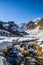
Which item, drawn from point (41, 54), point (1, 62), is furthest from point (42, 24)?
point (1, 62)

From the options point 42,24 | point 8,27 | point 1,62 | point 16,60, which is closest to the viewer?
point 1,62

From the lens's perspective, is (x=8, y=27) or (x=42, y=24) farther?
(x=42, y=24)

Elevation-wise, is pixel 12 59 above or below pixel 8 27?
below

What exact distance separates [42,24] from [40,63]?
3853 inches

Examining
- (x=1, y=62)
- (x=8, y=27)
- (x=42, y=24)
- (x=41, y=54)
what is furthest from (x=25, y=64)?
(x=42, y=24)

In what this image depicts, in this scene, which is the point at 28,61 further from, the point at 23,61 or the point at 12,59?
the point at 12,59

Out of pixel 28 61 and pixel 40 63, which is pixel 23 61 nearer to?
pixel 28 61

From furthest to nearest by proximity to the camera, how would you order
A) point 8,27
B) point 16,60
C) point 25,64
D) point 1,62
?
point 8,27
point 16,60
point 25,64
point 1,62

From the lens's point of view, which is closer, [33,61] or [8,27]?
[33,61]

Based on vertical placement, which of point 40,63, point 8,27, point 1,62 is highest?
point 8,27

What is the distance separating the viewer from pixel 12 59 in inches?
839

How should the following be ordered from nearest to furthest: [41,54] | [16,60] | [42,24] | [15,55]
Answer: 1. [16,60]
2. [15,55]
3. [41,54]
4. [42,24]

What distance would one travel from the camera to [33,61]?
20375 millimetres

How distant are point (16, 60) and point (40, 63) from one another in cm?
308
